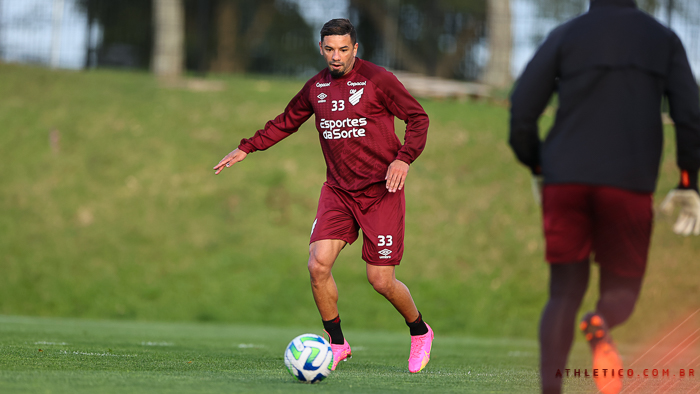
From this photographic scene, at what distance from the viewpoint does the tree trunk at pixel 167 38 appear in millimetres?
19797

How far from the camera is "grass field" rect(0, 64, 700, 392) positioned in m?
12.8

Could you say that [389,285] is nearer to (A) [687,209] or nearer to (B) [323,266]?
(B) [323,266]

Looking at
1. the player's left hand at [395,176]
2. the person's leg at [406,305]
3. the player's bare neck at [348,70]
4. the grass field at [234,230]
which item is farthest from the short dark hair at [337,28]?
the grass field at [234,230]

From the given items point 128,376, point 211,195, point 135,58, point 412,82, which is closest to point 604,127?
point 128,376

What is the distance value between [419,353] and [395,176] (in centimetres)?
134

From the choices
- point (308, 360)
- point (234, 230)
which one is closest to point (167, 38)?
point (234, 230)

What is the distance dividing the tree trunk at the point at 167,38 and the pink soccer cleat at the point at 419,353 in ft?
51.5

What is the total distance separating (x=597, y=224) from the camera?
127 inches

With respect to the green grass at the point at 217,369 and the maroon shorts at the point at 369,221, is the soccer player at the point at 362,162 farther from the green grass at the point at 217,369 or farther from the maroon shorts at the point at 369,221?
the green grass at the point at 217,369

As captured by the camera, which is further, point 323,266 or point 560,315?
point 323,266

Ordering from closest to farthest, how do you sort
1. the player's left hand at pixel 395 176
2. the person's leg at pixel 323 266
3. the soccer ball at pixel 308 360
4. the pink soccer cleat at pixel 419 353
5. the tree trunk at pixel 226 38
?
the soccer ball at pixel 308 360 → the player's left hand at pixel 395 176 → the person's leg at pixel 323 266 → the pink soccer cleat at pixel 419 353 → the tree trunk at pixel 226 38

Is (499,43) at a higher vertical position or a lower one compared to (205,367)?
higher

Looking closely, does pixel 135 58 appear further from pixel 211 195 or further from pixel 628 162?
pixel 628 162

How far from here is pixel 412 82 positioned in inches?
720
